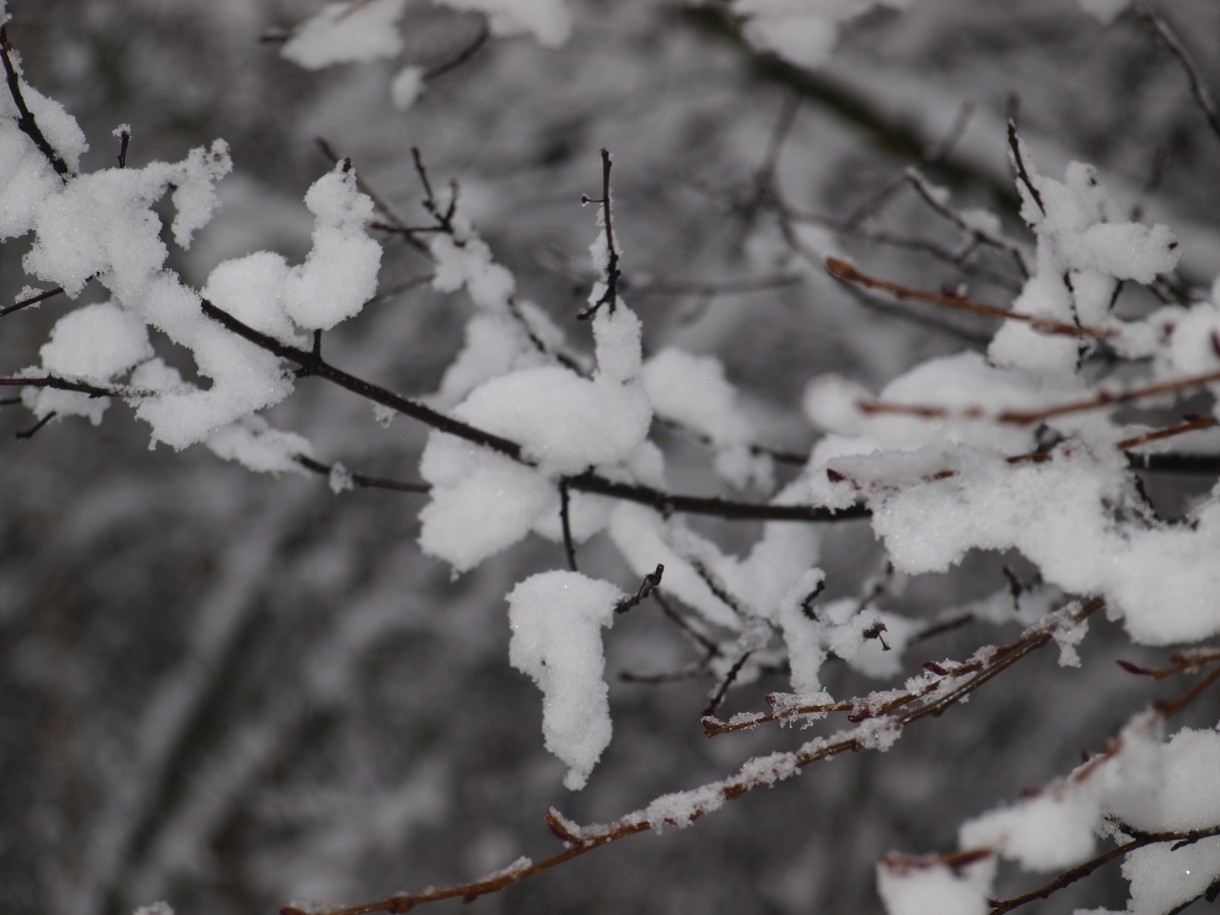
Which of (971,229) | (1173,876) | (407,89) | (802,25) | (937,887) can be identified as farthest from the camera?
(802,25)

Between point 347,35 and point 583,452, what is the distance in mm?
1326

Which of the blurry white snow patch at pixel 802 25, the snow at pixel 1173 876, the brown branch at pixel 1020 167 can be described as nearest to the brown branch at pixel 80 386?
the brown branch at pixel 1020 167

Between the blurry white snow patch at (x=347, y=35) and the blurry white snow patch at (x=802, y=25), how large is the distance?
2.88ft

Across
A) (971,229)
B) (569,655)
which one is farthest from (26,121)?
(971,229)

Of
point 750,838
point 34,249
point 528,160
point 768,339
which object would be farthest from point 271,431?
point 750,838

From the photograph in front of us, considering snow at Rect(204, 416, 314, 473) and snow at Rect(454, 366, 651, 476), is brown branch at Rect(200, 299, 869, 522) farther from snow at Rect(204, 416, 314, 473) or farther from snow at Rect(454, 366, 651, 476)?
snow at Rect(204, 416, 314, 473)

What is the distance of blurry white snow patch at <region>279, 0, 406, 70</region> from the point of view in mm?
1675

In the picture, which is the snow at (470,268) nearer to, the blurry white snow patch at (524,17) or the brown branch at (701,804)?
the blurry white snow patch at (524,17)

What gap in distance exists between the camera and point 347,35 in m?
1.71

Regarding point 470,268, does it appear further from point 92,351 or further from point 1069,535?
point 1069,535

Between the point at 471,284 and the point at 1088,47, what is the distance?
3739mm

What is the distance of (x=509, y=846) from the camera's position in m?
4.58

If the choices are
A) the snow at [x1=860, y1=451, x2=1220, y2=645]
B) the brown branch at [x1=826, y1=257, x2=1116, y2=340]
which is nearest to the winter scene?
the snow at [x1=860, y1=451, x2=1220, y2=645]

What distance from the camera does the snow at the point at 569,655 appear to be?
3.34 ft
